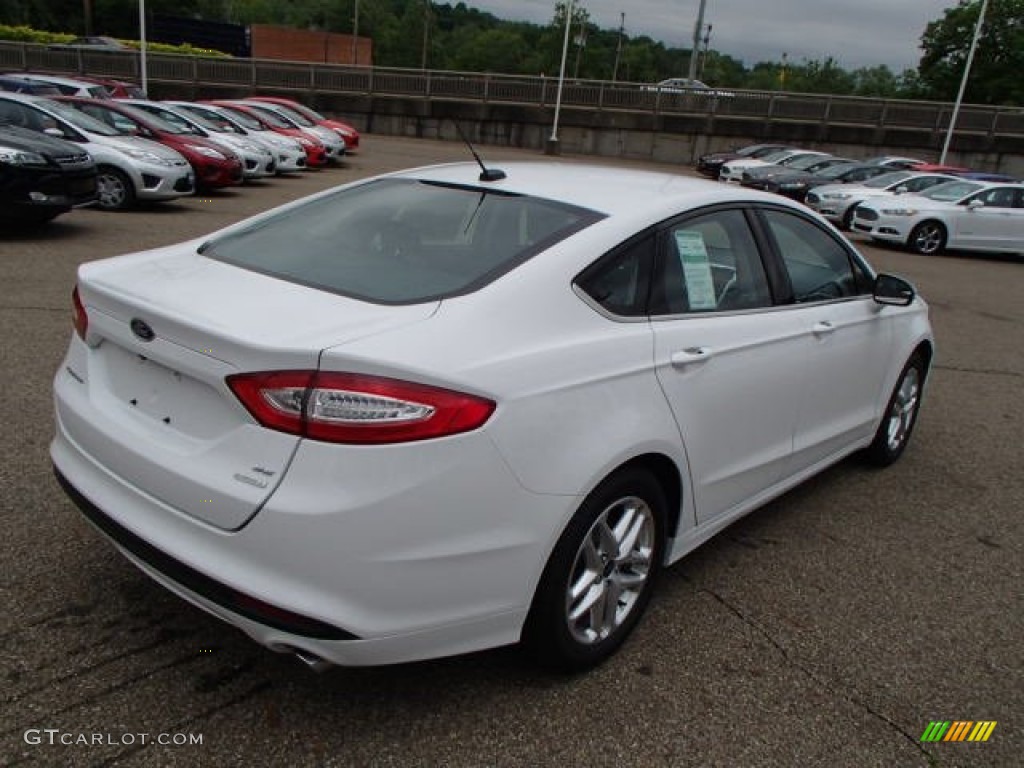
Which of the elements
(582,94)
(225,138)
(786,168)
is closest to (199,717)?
(225,138)

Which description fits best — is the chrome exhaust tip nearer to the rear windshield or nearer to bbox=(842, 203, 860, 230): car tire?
the rear windshield

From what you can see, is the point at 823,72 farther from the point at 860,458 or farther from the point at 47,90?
the point at 860,458

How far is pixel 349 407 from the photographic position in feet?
6.70

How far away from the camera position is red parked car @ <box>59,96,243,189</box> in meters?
13.1

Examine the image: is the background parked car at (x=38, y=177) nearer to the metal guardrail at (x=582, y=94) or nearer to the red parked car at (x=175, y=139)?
the red parked car at (x=175, y=139)

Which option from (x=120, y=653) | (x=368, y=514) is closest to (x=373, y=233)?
(x=368, y=514)

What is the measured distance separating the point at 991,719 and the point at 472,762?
1734 mm

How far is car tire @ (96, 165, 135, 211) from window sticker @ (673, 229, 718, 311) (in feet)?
34.7

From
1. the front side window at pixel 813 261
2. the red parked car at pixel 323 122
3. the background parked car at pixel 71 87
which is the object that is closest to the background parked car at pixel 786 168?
the red parked car at pixel 323 122

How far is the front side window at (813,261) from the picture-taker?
3639mm

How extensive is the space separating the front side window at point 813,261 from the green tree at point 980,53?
6560 cm

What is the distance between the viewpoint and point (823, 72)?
97.5 m

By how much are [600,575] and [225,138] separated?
1588cm

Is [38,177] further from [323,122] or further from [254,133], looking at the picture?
[323,122]
